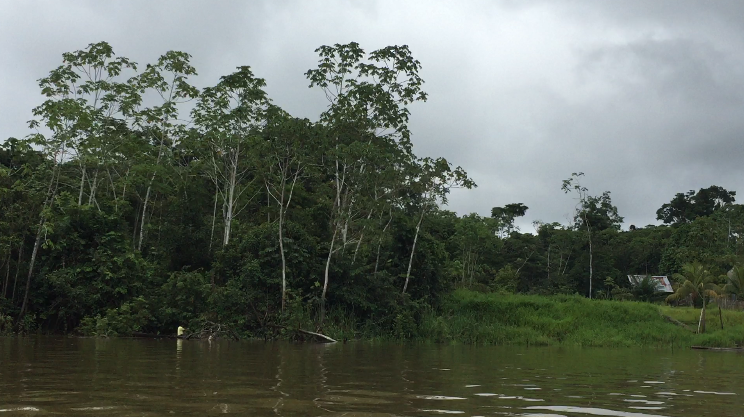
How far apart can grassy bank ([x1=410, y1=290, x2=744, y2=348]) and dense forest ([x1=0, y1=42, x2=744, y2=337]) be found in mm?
1639

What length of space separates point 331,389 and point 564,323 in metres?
25.3

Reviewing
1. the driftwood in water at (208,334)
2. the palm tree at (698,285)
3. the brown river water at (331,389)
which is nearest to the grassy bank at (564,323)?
the palm tree at (698,285)

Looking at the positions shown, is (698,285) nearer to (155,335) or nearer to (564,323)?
(564,323)

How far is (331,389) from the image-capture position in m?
7.82

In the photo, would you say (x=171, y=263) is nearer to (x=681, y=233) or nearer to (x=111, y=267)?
(x=111, y=267)

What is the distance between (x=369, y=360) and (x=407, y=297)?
533 inches

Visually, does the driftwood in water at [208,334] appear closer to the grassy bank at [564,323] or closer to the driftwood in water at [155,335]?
the driftwood in water at [155,335]

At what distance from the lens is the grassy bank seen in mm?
27766

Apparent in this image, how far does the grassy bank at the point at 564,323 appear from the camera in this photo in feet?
91.1

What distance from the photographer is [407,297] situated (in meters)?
27.1

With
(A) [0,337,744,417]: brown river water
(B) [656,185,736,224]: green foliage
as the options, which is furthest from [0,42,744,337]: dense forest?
(B) [656,185,736,224]: green foliage

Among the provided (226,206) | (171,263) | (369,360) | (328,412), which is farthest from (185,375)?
(226,206)

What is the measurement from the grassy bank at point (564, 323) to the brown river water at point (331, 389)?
1511cm

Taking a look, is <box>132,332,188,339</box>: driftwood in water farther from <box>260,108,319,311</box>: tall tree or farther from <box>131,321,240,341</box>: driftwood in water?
<box>260,108,319,311</box>: tall tree
